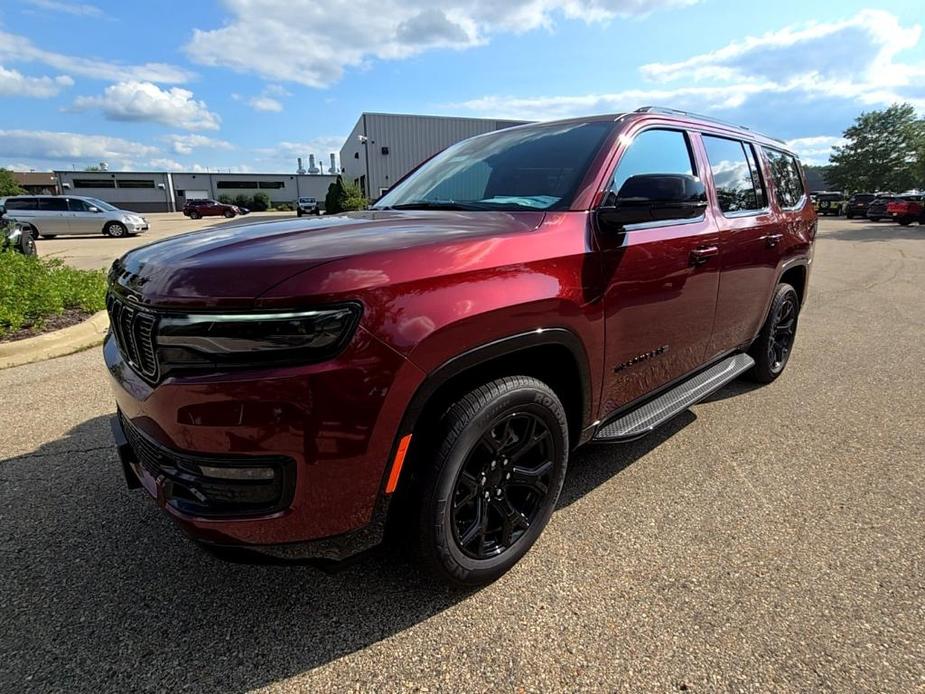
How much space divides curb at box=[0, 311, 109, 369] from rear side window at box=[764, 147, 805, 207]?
249 inches

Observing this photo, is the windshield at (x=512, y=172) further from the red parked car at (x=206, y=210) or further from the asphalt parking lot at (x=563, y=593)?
the red parked car at (x=206, y=210)

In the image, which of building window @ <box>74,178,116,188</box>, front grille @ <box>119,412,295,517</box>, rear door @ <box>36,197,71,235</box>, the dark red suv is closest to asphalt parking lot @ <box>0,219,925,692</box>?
the dark red suv

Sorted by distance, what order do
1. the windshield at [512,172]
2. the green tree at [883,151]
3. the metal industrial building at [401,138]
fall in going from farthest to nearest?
the green tree at [883,151], the metal industrial building at [401,138], the windshield at [512,172]

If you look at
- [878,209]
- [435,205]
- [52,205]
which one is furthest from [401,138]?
[435,205]

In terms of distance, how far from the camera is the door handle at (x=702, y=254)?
292 centimetres

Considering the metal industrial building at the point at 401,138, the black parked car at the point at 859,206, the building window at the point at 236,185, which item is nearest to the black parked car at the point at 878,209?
the black parked car at the point at 859,206

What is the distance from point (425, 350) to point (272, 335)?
458 millimetres

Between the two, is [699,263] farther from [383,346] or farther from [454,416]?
[383,346]

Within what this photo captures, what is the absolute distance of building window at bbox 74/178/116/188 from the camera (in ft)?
231

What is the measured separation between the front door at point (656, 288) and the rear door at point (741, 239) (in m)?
0.20

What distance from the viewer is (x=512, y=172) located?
2.90m

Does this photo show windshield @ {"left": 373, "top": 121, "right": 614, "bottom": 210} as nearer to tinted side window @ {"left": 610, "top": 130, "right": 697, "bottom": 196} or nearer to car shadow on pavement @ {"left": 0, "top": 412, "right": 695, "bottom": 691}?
tinted side window @ {"left": 610, "top": 130, "right": 697, "bottom": 196}

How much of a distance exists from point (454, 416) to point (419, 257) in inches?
22.0

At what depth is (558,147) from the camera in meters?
2.84
